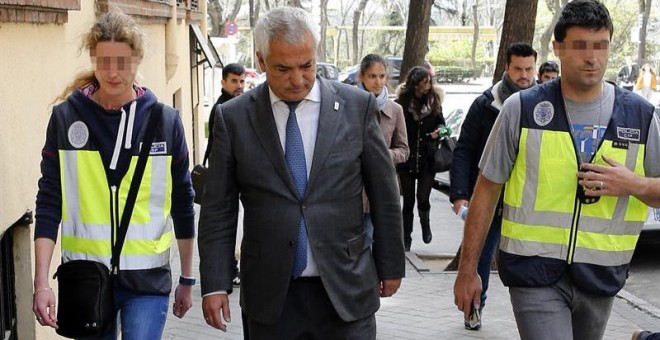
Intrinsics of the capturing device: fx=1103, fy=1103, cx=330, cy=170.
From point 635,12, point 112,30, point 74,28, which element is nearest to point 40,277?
point 112,30

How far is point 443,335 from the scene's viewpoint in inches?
303

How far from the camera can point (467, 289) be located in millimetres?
4484

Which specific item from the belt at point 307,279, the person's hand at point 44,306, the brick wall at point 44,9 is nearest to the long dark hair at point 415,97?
the brick wall at point 44,9

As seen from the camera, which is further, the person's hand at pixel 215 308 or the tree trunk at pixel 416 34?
the tree trunk at pixel 416 34

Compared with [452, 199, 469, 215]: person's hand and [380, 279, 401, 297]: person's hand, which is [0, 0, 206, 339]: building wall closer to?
[380, 279, 401, 297]: person's hand

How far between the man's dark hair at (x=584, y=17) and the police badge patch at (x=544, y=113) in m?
0.26

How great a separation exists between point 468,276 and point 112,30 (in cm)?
173

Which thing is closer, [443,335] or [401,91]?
[443,335]

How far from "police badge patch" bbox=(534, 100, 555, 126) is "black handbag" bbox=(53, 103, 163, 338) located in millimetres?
1574

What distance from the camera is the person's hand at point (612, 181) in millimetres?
4102

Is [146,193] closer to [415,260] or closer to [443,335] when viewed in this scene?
[443,335]

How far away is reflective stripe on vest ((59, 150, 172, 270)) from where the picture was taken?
4.26 metres

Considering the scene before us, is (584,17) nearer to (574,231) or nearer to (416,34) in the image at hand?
(574,231)

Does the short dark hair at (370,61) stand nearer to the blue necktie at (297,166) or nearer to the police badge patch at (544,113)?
the police badge patch at (544,113)
